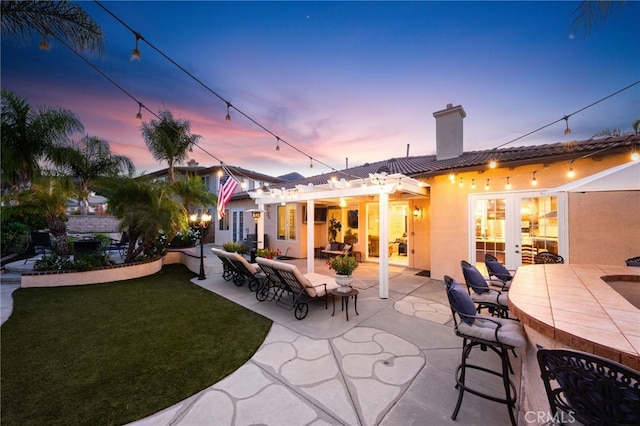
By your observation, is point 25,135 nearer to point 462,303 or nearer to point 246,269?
point 246,269

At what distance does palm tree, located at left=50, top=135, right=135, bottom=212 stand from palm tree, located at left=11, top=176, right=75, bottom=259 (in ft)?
11.2

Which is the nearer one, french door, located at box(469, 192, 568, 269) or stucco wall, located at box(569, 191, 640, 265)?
stucco wall, located at box(569, 191, 640, 265)

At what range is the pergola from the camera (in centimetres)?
640

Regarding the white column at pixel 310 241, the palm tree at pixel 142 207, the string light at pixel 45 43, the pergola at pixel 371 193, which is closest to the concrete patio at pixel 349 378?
the pergola at pixel 371 193

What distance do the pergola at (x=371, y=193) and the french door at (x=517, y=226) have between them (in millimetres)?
1987

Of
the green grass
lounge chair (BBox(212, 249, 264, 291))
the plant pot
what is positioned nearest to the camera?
the green grass

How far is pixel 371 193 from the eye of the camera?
22.5 ft

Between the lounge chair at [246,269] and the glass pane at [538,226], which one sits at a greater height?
the glass pane at [538,226]

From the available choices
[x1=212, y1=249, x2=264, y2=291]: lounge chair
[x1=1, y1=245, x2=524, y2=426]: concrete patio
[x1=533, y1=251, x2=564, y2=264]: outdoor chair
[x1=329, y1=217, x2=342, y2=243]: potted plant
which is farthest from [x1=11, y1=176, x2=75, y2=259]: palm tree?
[x1=533, y1=251, x2=564, y2=264]: outdoor chair

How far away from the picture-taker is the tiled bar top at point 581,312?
162 centimetres

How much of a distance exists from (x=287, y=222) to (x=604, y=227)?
11581 mm

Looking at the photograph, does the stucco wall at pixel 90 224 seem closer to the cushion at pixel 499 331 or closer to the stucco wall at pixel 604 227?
the cushion at pixel 499 331

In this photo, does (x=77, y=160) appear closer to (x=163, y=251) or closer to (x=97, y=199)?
(x=163, y=251)
